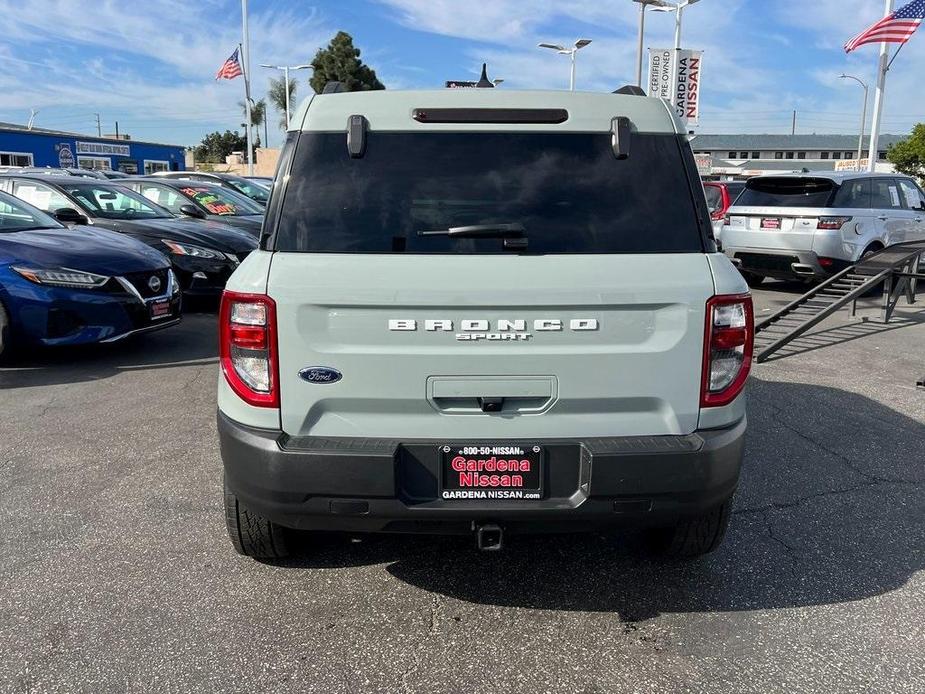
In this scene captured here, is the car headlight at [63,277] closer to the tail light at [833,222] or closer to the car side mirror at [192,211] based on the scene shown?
the car side mirror at [192,211]

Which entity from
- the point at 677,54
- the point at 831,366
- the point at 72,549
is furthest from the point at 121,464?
the point at 677,54

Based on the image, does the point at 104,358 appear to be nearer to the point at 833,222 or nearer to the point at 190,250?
the point at 190,250

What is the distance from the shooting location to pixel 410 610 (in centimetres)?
299

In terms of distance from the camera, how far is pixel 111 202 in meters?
9.53

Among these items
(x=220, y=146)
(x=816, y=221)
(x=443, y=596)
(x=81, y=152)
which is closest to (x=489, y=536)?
(x=443, y=596)

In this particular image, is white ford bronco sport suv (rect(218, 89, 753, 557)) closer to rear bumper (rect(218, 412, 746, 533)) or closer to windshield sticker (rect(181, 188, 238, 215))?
rear bumper (rect(218, 412, 746, 533))

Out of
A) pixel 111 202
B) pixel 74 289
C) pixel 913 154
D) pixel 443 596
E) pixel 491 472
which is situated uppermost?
pixel 913 154

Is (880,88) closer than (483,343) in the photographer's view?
No

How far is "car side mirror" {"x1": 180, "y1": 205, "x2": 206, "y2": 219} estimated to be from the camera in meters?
10.5

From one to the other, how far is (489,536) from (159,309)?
529 centimetres

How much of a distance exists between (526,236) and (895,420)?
4.27m

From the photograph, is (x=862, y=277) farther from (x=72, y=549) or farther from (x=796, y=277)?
(x=72, y=549)

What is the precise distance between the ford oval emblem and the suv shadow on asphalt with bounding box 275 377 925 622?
111 cm

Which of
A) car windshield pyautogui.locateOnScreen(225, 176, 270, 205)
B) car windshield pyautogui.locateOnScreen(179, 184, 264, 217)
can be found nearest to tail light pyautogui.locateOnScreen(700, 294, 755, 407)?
car windshield pyautogui.locateOnScreen(179, 184, 264, 217)
